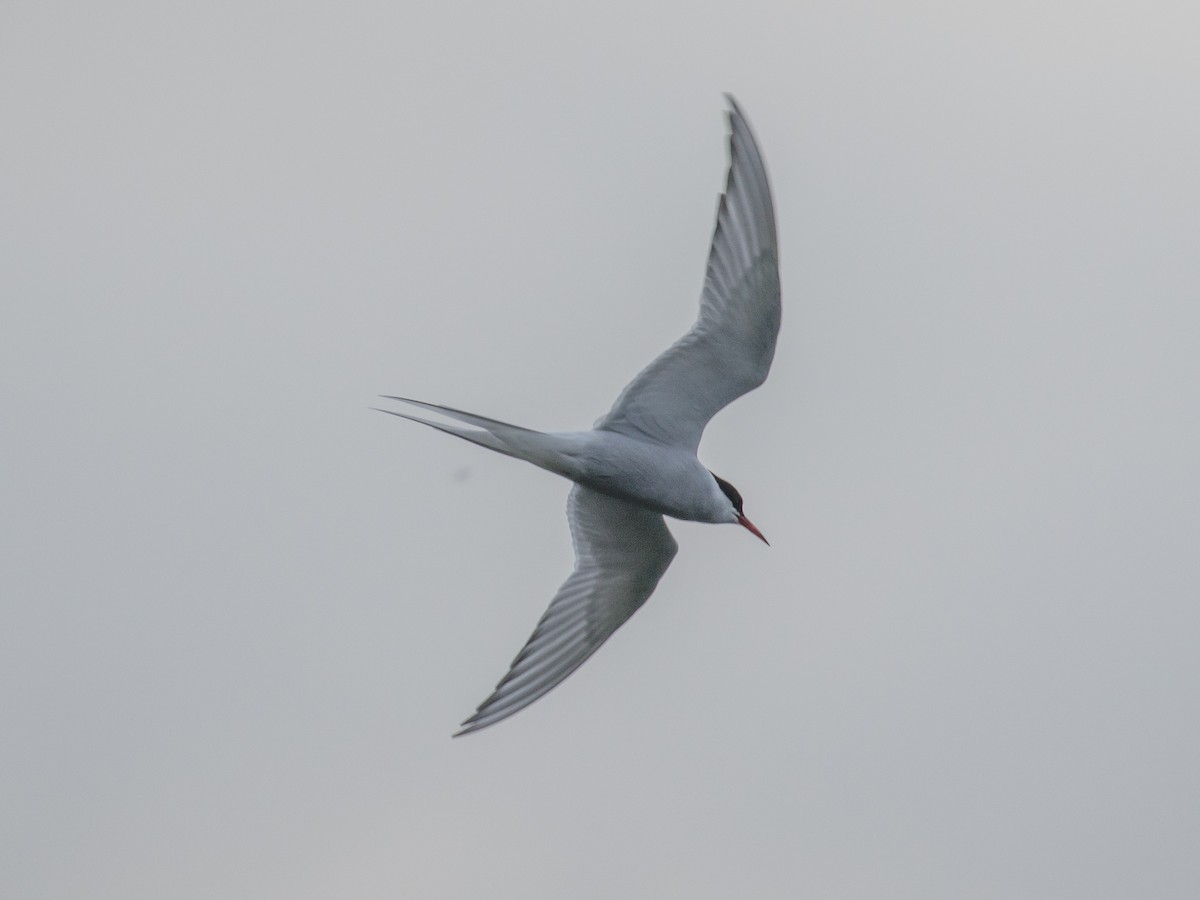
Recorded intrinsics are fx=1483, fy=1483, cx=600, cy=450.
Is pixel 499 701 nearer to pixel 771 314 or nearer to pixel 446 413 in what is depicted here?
pixel 446 413

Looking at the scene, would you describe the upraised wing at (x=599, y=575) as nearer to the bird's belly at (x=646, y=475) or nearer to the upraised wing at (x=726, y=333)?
the bird's belly at (x=646, y=475)

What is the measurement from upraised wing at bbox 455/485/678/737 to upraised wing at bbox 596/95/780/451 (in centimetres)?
65

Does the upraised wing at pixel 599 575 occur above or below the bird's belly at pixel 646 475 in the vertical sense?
below

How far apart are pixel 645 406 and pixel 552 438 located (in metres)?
0.76

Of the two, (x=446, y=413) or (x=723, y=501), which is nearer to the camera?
(x=446, y=413)

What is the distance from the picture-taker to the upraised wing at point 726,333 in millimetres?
8211

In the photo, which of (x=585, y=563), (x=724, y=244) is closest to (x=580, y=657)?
(x=585, y=563)

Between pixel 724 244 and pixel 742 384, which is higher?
pixel 724 244

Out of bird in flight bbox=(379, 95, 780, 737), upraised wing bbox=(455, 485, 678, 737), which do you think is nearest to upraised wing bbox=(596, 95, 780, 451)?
bird in flight bbox=(379, 95, 780, 737)

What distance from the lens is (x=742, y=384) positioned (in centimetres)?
844

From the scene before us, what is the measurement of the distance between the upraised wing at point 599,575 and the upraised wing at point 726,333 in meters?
0.65

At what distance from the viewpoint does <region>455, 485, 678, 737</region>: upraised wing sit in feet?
29.3

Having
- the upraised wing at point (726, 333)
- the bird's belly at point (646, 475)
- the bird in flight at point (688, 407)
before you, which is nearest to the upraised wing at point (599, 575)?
the bird in flight at point (688, 407)

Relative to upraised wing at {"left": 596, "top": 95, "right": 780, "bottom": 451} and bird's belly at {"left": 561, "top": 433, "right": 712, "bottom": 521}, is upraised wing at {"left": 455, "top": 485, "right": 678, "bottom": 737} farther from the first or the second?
upraised wing at {"left": 596, "top": 95, "right": 780, "bottom": 451}
